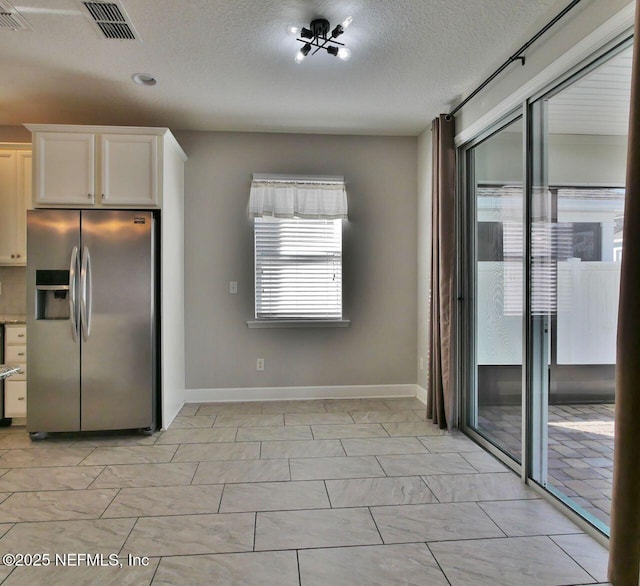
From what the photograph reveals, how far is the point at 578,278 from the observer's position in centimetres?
224

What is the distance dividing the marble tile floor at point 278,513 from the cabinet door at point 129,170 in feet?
6.26

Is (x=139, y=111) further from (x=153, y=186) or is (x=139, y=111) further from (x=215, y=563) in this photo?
(x=215, y=563)

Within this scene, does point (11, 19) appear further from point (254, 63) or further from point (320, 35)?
point (320, 35)

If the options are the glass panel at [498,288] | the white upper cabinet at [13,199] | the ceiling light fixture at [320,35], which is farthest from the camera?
the white upper cabinet at [13,199]

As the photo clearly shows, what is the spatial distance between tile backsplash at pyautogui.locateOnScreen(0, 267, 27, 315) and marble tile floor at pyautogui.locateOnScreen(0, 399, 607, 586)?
119cm

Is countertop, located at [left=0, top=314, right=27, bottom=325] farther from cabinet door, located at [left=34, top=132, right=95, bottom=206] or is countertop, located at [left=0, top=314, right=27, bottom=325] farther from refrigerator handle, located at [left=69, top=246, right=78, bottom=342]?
cabinet door, located at [left=34, top=132, right=95, bottom=206]

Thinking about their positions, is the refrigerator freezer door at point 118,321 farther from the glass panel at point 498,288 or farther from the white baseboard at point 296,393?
the glass panel at point 498,288

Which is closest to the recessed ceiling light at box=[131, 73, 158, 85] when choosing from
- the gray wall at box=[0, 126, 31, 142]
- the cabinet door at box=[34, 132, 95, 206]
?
the cabinet door at box=[34, 132, 95, 206]

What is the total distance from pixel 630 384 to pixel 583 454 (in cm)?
99

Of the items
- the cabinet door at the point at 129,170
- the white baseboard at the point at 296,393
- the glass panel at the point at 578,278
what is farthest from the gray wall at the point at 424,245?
the cabinet door at the point at 129,170

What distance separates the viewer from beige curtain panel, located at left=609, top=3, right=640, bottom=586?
1.54m

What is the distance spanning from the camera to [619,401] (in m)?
1.61

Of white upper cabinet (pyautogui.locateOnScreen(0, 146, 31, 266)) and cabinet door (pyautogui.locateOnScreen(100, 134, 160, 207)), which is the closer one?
cabinet door (pyautogui.locateOnScreen(100, 134, 160, 207))

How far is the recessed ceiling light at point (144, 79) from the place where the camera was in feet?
9.98
